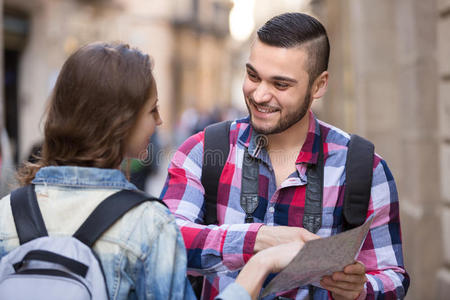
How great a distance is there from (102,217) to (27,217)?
0.23 m

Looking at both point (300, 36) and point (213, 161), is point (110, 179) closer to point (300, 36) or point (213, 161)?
point (213, 161)

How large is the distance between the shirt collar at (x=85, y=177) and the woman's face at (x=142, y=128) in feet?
0.33

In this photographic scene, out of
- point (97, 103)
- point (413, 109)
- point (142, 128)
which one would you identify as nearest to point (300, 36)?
point (142, 128)

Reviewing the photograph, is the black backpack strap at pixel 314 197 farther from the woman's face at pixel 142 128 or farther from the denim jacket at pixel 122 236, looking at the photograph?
the woman's face at pixel 142 128

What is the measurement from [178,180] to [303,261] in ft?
2.33

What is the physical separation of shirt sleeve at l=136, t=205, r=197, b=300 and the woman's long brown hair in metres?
0.27

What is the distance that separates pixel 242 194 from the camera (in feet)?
7.03

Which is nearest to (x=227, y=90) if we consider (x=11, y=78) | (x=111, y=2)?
(x=111, y=2)

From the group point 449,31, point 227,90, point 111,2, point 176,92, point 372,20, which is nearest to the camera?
point 449,31

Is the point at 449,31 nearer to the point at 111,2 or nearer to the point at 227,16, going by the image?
the point at 111,2

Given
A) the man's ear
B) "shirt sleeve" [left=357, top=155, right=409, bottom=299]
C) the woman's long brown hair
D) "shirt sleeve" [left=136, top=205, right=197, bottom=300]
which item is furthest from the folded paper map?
the man's ear

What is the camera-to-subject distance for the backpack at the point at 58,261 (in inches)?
59.1

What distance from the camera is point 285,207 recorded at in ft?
6.93

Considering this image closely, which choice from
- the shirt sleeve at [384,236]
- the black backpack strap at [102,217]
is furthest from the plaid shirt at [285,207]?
the black backpack strap at [102,217]
